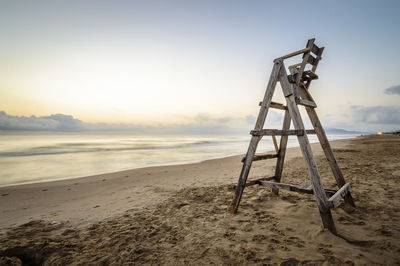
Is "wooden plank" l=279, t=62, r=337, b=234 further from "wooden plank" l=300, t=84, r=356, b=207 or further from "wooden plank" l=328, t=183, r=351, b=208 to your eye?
"wooden plank" l=300, t=84, r=356, b=207

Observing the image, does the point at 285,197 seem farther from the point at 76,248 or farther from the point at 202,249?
the point at 76,248

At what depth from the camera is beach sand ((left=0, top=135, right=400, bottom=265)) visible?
8.29ft

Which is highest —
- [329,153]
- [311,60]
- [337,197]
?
[311,60]

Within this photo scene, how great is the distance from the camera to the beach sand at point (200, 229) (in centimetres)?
253

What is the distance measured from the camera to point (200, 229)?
329cm

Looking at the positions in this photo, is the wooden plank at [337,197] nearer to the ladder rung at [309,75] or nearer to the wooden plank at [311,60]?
the ladder rung at [309,75]

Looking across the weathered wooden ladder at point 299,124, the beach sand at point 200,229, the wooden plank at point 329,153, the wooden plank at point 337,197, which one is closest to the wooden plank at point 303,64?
the weathered wooden ladder at point 299,124

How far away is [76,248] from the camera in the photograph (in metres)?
2.90

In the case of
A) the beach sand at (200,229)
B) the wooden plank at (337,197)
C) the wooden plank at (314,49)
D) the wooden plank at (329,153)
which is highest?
the wooden plank at (314,49)

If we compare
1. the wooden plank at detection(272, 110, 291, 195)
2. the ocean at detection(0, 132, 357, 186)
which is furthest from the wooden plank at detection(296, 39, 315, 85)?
the ocean at detection(0, 132, 357, 186)

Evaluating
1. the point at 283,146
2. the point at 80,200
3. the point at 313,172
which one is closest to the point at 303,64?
the point at 283,146

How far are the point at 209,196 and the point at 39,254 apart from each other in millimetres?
3607

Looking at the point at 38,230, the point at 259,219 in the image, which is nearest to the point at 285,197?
the point at 259,219

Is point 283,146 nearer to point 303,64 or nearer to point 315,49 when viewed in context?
point 303,64
